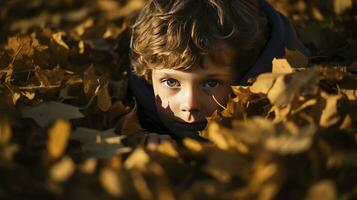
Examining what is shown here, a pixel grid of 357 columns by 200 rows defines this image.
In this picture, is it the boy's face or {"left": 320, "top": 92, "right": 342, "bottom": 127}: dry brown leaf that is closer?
{"left": 320, "top": 92, "right": 342, "bottom": 127}: dry brown leaf

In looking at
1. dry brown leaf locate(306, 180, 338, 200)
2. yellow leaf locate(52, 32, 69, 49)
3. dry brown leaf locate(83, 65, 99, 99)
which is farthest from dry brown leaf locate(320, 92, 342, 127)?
yellow leaf locate(52, 32, 69, 49)

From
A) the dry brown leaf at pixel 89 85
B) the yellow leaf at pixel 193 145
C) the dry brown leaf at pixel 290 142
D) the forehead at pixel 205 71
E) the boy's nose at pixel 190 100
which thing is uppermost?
the dry brown leaf at pixel 290 142

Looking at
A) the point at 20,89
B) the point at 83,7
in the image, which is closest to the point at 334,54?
the point at 20,89

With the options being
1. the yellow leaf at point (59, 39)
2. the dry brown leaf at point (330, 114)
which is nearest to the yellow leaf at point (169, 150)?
the dry brown leaf at point (330, 114)

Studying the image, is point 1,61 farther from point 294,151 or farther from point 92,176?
point 294,151

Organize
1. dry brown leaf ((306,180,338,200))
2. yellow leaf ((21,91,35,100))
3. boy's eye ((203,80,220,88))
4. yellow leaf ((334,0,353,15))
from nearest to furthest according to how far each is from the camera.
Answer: dry brown leaf ((306,180,338,200)) < yellow leaf ((21,91,35,100)) < boy's eye ((203,80,220,88)) < yellow leaf ((334,0,353,15))

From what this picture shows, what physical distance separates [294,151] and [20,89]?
0.91 metres

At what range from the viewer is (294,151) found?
1.02m

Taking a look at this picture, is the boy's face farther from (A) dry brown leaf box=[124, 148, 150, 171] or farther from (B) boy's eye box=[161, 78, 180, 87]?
(A) dry brown leaf box=[124, 148, 150, 171]

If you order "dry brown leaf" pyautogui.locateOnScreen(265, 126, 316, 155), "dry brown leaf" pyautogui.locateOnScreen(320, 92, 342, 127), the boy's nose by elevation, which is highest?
"dry brown leaf" pyautogui.locateOnScreen(265, 126, 316, 155)

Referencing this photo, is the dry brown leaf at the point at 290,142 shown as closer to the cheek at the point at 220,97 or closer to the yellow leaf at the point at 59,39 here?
the cheek at the point at 220,97

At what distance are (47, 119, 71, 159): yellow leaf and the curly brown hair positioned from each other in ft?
2.51

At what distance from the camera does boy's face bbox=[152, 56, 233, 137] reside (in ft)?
5.84

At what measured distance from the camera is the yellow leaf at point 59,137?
41.1 inches
